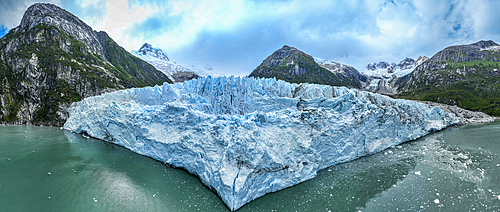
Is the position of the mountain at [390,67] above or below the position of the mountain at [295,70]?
above

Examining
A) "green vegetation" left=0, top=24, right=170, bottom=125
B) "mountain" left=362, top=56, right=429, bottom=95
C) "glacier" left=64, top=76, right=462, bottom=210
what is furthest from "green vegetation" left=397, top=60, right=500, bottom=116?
"green vegetation" left=0, top=24, right=170, bottom=125

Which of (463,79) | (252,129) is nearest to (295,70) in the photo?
(463,79)

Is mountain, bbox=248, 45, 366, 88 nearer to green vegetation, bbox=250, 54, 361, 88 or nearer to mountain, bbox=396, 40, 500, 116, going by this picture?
green vegetation, bbox=250, 54, 361, 88

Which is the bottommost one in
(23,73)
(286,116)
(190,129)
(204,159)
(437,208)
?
(437,208)

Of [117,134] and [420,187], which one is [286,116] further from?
[117,134]

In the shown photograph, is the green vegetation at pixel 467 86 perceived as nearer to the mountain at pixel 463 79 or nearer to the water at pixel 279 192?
the mountain at pixel 463 79

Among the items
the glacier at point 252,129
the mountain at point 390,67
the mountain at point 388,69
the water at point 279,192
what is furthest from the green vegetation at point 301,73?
the mountain at point 390,67

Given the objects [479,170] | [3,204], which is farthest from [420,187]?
[3,204]
